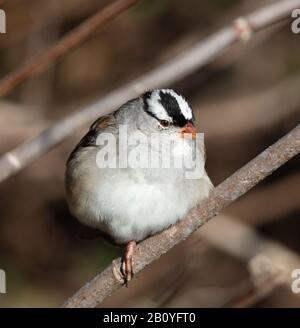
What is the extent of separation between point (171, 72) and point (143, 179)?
851 mm

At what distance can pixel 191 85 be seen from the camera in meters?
5.02

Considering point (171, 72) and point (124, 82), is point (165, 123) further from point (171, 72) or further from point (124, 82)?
point (124, 82)

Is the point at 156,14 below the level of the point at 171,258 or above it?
above

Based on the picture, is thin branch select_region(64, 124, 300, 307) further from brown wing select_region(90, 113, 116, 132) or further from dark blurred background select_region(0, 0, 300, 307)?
dark blurred background select_region(0, 0, 300, 307)

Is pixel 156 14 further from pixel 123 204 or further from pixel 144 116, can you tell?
pixel 123 204

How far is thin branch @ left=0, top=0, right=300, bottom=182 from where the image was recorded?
1.95 metres

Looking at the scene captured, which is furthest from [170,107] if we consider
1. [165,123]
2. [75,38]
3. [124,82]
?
[124,82]

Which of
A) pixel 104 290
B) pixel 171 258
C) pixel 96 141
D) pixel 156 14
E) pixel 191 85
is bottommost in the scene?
pixel 104 290

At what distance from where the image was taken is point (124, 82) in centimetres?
510

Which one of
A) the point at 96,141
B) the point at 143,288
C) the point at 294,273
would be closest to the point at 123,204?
the point at 96,141

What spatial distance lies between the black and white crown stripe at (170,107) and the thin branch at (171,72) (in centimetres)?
73

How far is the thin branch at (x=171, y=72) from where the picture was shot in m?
1.95

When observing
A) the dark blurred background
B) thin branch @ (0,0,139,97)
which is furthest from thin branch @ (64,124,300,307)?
the dark blurred background

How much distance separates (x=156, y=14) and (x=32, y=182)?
1.45 m
